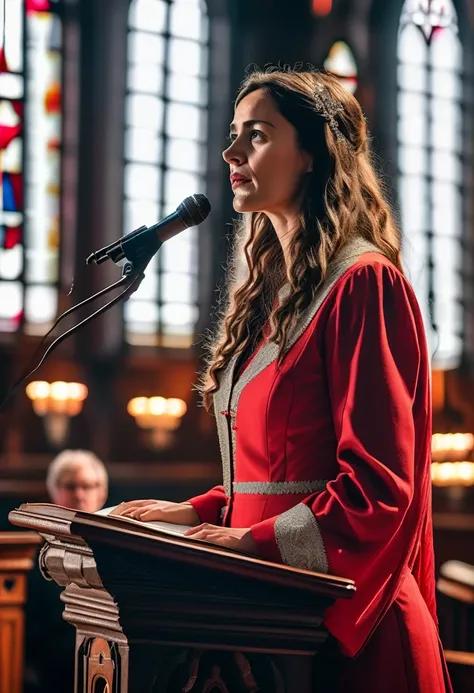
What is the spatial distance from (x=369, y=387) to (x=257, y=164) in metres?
0.43

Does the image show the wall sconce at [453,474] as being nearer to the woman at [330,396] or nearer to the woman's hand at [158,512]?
the woman at [330,396]

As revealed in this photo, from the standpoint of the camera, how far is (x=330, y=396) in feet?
5.34

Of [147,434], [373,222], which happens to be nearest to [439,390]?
[147,434]

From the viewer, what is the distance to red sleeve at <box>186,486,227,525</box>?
1832mm

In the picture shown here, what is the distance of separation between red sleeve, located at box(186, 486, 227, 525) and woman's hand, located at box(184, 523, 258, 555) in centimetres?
27

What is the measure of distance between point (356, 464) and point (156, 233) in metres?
0.52

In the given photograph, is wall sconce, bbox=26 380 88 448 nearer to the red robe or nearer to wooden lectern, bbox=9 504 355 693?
the red robe

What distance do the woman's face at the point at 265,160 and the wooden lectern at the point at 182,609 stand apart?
2.02 ft

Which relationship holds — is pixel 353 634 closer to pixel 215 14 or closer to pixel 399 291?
pixel 399 291

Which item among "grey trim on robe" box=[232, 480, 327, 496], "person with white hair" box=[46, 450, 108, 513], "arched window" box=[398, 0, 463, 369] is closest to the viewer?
"grey trim on robe" box=[232, 480, 327, 496]

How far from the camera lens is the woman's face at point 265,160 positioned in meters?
1.78

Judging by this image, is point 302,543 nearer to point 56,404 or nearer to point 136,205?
point 56,404

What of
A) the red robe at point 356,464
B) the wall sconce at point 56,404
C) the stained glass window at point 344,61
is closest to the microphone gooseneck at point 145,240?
the red robe at point 356,464

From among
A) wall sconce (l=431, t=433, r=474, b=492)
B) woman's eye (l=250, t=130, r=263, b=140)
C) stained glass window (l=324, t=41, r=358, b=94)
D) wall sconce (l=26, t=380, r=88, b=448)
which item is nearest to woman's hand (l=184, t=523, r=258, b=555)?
woman's eye (l=250, t=130, r=263, b=140)
